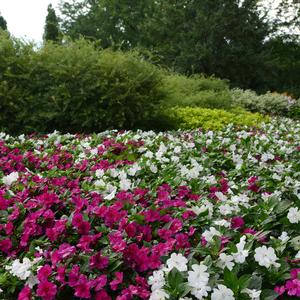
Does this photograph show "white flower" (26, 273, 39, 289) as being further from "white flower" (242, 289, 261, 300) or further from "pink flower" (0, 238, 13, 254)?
"white flower" (242, 289, 261, 300)

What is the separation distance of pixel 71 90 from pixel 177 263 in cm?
581

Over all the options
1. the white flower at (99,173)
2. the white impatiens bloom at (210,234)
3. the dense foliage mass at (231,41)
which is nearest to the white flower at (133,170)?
the white flower at (99,173)

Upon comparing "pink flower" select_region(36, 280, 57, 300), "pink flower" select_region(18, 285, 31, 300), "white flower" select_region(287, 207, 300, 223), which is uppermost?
"white flower" select_region(287, 207, 300, 223)

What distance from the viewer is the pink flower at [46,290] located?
157 centimetres

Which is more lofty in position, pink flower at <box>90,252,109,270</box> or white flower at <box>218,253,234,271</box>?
white flower at <box>218,253,234,271</box>

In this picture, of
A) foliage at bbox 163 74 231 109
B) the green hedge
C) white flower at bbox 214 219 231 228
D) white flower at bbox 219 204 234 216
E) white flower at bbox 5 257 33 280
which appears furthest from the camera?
foliage at bbox 163 74 231 109

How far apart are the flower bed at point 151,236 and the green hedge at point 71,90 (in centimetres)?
389

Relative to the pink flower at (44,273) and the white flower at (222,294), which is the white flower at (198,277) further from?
the pink flower at (44,273)

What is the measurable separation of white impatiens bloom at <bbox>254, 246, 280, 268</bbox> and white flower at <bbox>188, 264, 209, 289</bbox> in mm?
225

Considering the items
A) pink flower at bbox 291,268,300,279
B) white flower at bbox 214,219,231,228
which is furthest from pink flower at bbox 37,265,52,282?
pink flower at bbox 291,268,300,279

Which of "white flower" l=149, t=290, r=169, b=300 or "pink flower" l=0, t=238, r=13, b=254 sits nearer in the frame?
"white flower" l=149, t=290, r=169, b=300

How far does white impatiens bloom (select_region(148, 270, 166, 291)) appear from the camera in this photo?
1.55m

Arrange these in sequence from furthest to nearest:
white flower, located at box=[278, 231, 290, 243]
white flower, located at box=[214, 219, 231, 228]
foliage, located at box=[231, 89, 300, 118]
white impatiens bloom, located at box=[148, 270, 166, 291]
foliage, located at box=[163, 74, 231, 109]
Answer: foliage, located at box=[231, 89, 300, 118]
foliage, located at box=[163, 74, 231, 109]
white flower, located at box=[214, 219, 231, 228]
white flower, located at box=[278, 231, 290, 243]
white impatiens bloom, located at box=[148, 270, 166, 291]

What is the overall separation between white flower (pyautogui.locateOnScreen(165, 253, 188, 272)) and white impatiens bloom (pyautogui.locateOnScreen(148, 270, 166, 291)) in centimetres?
3
